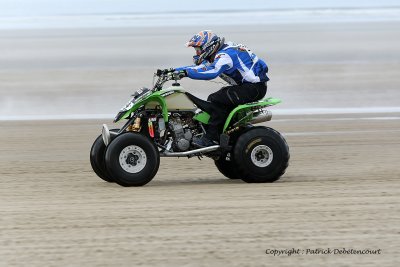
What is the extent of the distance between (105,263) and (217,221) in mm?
1811

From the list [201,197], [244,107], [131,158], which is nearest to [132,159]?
[131,158]

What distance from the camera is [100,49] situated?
44875mm

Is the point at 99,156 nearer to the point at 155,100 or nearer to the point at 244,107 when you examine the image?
the point at 155,100

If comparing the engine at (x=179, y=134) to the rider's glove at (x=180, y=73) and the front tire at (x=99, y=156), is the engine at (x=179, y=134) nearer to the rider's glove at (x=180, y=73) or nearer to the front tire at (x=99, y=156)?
the rider's glove at (x=180, y=73)

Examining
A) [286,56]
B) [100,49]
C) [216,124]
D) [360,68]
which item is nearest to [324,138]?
[216,124]

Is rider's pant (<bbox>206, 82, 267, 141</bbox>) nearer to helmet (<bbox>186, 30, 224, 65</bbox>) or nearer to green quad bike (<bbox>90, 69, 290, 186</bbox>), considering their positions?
green quad bike (<bbox>90, 69, 290, 186</bbox>)

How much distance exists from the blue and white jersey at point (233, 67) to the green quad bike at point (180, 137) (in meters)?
0.28

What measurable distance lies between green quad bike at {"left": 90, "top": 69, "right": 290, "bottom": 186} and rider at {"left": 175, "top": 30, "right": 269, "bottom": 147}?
91mm

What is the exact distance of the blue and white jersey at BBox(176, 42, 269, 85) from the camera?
1236 cm

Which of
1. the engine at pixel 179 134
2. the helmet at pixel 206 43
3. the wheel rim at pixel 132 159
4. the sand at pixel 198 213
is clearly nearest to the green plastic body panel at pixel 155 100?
the engine at pixel 179 134

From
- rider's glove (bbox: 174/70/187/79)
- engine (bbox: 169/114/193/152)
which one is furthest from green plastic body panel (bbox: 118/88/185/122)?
rider's glove (bbox: 174/70/187/79)

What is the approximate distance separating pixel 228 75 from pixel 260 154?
1011 millimetres

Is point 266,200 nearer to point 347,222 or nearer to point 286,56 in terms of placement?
point 347,222

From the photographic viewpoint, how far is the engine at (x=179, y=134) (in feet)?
40.9
